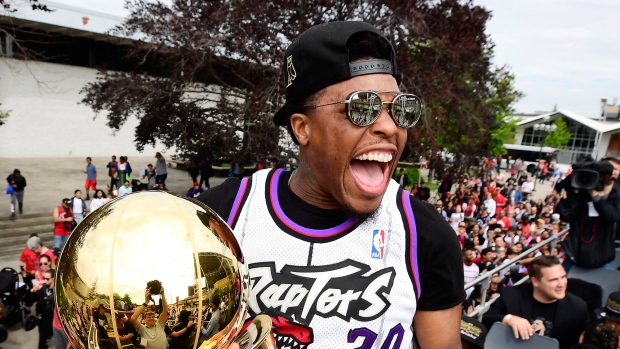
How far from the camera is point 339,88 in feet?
4.52

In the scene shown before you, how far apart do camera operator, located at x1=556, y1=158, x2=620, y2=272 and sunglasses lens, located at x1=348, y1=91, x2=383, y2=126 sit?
3799mm

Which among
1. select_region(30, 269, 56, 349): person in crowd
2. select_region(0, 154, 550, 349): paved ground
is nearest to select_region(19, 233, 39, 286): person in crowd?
select_region(0, 154, 550, 349): paved ground

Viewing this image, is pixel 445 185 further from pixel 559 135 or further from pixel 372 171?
pixel 559 135

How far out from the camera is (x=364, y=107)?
4.41 ft

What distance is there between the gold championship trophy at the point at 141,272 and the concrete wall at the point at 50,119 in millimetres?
24312

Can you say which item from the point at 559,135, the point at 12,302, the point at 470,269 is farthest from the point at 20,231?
the point at 559,135

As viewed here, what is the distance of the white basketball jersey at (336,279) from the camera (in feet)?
4.66

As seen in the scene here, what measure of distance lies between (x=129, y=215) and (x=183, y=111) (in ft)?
33.0

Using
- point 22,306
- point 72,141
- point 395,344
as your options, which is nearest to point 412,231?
point 395,344

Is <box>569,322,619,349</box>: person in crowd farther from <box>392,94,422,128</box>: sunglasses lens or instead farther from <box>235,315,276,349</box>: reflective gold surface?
<box>235,315,276,349</box>: reflective gold surface

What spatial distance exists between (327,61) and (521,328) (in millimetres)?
2721

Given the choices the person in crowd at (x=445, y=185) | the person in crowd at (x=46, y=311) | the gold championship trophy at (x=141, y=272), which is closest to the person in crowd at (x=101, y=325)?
the gold championship trophy at (x=141, y=272)

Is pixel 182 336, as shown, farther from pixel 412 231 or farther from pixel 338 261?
pixel 412 231

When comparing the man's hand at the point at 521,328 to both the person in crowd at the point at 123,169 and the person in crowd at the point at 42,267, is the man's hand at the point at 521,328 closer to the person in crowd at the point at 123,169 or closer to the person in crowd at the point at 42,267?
the person in crowd at the point at 42,267
